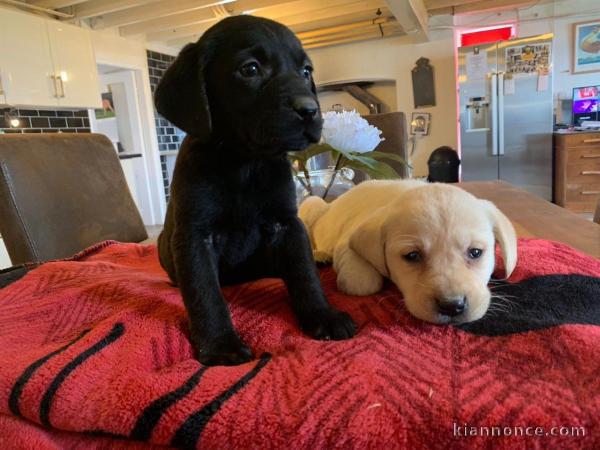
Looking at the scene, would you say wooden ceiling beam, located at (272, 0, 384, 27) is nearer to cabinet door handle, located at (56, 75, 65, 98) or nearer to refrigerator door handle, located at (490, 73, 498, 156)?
refrigerator door handle, located at (490, 73, 498, 156)

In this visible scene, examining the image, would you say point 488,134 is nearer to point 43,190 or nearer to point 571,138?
point 571,138

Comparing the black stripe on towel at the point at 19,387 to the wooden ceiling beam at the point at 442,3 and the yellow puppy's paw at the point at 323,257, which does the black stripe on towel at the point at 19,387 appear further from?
the wooden ceiling beam at the point at 442,3

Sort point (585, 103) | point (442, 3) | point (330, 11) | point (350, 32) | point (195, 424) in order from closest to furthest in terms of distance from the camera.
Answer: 1. point (195, 424)
2. point (442, 3)
3. point (330, 11)
4. point (585, 103)
5. point (350, 32)

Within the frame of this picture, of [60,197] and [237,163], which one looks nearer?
[237,163]

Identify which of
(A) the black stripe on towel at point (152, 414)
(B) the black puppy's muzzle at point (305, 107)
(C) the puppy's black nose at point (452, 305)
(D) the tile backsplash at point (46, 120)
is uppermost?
(D) the tile backsplash at point (46, 120)

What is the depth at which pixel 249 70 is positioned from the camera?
681 millimetres

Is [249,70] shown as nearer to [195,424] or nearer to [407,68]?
[195,424]

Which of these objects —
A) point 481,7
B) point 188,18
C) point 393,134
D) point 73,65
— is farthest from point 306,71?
point 481,7

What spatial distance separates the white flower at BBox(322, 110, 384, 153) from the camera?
42.1 inches

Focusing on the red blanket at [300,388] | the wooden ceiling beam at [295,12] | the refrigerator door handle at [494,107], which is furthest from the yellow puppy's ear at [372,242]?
the refrigerator door handle at [494,107]

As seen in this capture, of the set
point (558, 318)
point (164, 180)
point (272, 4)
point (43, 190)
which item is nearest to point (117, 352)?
point (558, 318)

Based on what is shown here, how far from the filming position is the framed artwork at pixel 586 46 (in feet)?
16.4

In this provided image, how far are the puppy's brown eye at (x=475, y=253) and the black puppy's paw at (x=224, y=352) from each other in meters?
0.35

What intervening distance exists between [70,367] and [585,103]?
19.5 ft
